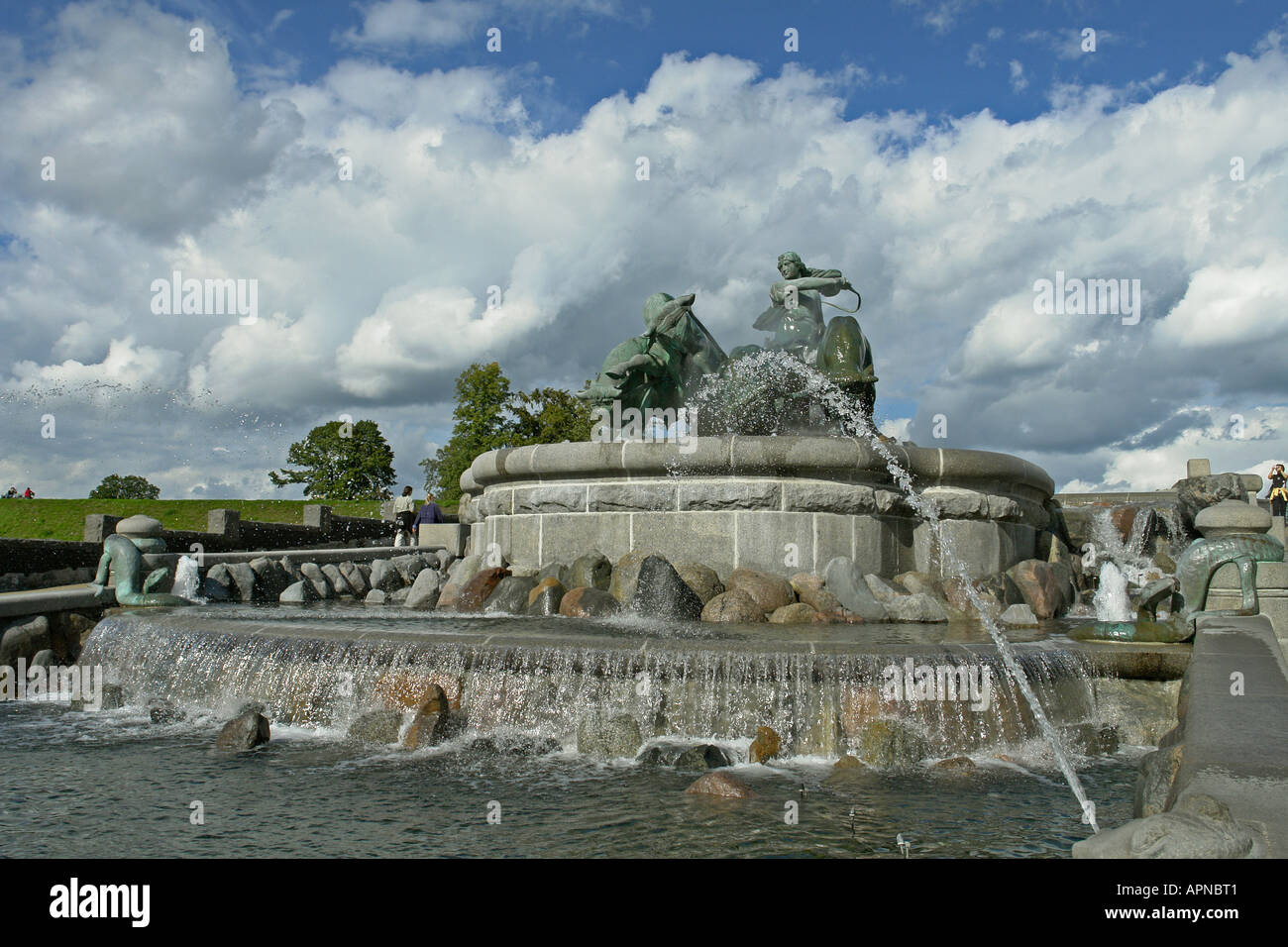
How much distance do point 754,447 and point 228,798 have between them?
6.94 metres

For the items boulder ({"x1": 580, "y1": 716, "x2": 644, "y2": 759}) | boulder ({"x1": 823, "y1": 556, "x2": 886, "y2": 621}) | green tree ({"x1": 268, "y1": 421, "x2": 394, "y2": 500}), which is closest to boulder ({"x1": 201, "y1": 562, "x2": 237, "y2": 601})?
boulder ({"x1": 580, "y1": 716, "x2": 644, "y2": 759})

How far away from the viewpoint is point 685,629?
8.53 metres

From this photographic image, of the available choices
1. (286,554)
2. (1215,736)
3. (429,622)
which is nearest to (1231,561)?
(1215,736)

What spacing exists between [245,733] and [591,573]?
4.85m

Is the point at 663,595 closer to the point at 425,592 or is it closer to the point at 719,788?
the point at 425,592

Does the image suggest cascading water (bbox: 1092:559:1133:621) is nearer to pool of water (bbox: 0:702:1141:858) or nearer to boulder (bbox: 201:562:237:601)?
pool of water (bbox: 0:702:1141:858)

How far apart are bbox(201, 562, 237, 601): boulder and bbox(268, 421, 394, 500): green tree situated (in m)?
42.6

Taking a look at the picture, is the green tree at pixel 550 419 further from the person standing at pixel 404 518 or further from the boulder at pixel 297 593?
the boulder at pixel 297 593

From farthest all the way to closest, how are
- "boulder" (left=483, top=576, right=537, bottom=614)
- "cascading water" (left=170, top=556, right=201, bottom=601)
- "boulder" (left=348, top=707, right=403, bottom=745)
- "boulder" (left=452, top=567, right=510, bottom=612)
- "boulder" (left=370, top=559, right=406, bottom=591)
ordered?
"boulder" (left=370, top=559, right=406, bottom=591), "cascading water" (left=170, top=556, right=201, bottom=601), "boulder" (left=452, top=567, right=510, bottom=612), "boulder" (left=483, top=576, right=537, bottom=614), "boulder" (left=348, top=707, right=403, bottom=745)

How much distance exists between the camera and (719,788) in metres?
5.02

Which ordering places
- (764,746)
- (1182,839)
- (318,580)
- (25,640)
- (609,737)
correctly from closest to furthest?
(1182,839) < (764,746) < (609,737) < (25,640) < (318,580)

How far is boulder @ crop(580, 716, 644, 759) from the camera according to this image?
20.0 ft

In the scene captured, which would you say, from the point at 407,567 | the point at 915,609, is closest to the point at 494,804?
the point at 915,609
